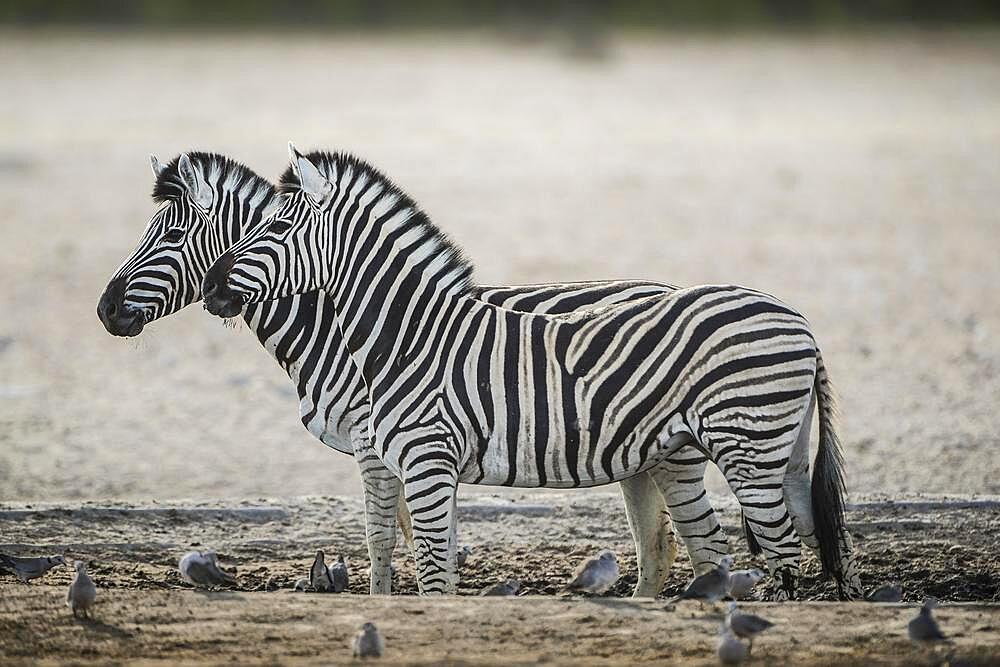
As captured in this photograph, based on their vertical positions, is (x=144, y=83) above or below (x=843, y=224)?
above

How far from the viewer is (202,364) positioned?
11.5 m

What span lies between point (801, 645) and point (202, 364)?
7.32 meters

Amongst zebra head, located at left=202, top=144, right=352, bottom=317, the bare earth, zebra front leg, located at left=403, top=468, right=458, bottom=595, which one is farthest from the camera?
zebra head, located at left=202, top=144, right=352, bottom=317

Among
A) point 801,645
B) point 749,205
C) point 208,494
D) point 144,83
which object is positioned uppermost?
point 144,83

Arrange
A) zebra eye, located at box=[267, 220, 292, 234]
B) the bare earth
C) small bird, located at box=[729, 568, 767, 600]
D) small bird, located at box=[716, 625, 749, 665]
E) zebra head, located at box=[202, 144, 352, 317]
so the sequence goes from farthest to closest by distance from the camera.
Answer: zebra eye, located at box=[267, 220, 292, 234] < zebra head, located at box=[202, 144, 352, 317] < small bird, located at box=[729, 568, 767, 600] < the bare earth < small bird, located at box=[716, 625, 749, 665]

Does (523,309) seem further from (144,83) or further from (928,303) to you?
(144,83)

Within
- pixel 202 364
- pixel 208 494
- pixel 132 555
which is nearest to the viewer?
pixel 132 555

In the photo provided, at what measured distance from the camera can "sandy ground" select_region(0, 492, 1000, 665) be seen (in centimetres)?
513

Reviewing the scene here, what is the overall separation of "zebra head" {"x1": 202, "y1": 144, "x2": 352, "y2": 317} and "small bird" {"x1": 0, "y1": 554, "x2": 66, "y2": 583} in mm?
1376

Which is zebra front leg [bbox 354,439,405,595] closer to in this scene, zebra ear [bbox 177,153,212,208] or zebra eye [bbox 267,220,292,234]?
zebra eye [bbox 267,220,292,234]

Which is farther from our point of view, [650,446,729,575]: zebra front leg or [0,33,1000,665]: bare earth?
[650,446,729,575]: zebra front leg

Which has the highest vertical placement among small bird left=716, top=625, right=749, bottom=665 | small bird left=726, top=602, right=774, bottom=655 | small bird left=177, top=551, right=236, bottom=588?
small bird left=177, top=551, right=236, bottom=588

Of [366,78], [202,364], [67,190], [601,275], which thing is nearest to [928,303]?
[601,275]

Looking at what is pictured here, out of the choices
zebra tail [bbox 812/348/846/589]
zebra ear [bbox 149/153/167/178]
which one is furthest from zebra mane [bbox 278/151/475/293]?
zebra tail [bbox 812/348/846/589]
